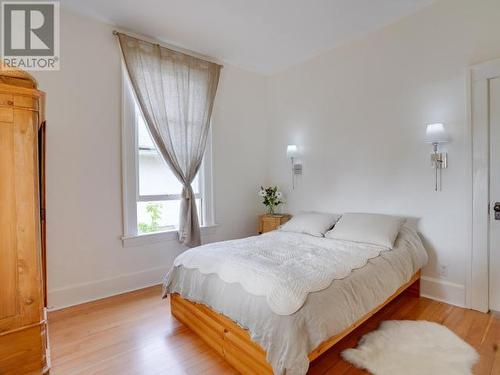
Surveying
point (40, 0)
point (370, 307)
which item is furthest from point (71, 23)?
point (370, 307)

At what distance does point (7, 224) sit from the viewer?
0.86 meters

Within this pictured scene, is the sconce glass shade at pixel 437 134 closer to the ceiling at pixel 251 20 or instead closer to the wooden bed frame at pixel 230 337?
the ceiling at pixel 251 20

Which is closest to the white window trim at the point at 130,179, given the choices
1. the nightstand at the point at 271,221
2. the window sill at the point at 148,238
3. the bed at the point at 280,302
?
the window sill at the point at 148,238

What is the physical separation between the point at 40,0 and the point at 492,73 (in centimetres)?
415

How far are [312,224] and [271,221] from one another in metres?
0.91

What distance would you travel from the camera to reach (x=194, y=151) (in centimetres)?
356

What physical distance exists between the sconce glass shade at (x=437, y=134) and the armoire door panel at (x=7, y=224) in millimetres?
3076

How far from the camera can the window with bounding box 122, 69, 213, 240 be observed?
311 centimetres

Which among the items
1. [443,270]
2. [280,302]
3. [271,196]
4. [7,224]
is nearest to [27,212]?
[7,224]

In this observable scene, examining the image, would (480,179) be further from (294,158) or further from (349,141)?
(294,158)

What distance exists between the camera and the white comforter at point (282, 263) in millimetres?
1629

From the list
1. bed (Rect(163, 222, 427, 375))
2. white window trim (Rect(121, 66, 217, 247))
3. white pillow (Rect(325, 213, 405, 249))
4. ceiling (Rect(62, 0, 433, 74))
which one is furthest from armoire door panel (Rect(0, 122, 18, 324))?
white pillow (Rect(325, 213, 405, 249))

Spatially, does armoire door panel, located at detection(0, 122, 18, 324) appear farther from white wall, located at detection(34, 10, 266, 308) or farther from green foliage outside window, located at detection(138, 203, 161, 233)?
green foliage outside window, located at detection(138, 203, 161, 233)

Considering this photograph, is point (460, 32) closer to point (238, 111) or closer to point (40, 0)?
point (238, 111)
